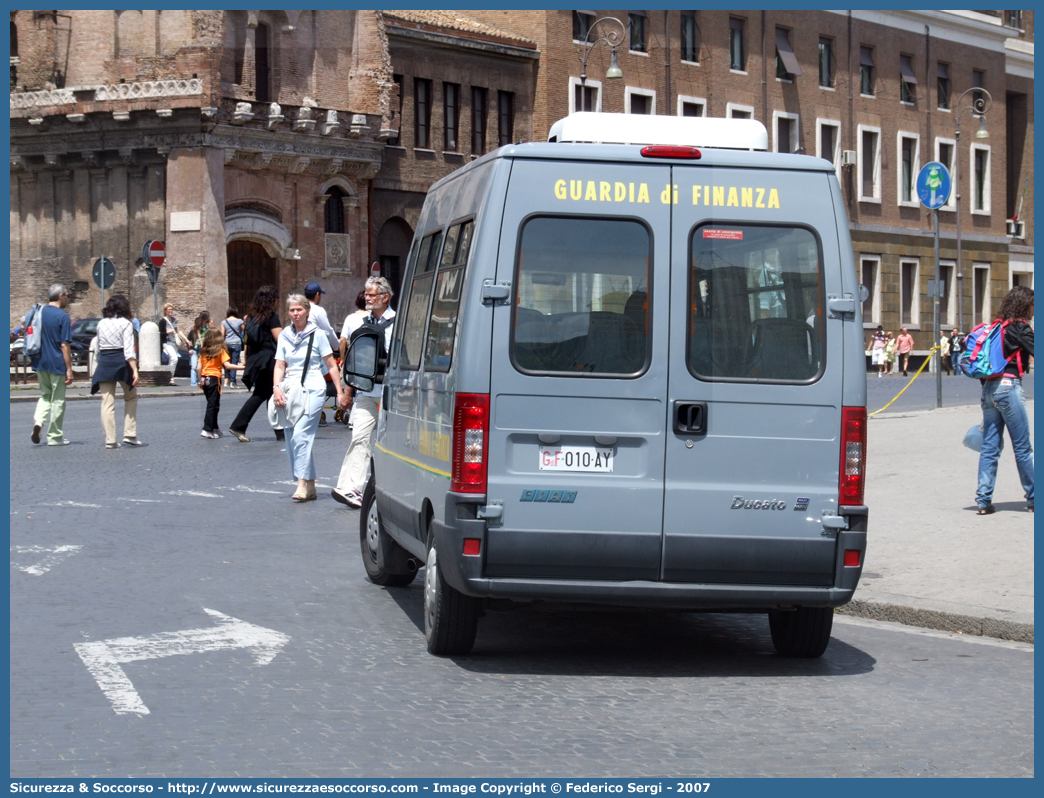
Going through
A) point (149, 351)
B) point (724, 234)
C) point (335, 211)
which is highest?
point (335, 211)

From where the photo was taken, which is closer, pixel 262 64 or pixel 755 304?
pixel 755 304

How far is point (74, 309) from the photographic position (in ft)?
154

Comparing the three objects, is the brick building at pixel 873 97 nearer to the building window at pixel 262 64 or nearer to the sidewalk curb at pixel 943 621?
the building window at pixel 262 64

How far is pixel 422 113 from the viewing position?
51.1 meters

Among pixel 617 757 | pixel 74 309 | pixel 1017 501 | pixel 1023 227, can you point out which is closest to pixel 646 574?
pixel 617 757

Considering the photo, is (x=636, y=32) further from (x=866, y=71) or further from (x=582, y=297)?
(x=582, y=297)

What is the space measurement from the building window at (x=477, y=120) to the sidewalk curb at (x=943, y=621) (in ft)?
144

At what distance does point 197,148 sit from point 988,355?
34.9 m

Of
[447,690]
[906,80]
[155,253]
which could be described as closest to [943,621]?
[447,690]

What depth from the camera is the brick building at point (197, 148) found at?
1764 inches

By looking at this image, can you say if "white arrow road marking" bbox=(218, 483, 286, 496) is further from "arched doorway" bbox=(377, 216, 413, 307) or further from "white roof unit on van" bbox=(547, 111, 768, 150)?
"arched doorway" bbox=(377, 216, 413, 307)

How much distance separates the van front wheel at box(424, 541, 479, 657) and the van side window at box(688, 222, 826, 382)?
1.50 m

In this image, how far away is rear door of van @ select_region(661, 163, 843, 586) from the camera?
722cm

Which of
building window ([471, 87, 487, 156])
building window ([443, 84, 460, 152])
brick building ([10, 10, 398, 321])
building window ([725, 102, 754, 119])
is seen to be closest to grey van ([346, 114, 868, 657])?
brick building ([10, 10, 398, 321])
